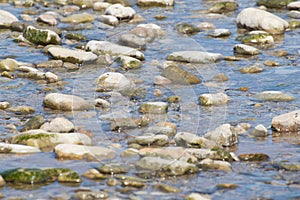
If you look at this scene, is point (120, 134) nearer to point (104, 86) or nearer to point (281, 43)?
point (104, 86)

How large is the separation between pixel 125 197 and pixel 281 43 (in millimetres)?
6494

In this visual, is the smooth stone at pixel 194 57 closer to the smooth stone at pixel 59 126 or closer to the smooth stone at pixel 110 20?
the smooth stone at pixel 110 20

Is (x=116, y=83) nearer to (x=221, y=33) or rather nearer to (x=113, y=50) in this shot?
(x=113, y=50)

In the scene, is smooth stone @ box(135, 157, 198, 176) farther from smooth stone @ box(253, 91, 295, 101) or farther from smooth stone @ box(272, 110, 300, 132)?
smooth stone @ box(253, 91, 295, 101)

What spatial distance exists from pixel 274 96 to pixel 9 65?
372cm

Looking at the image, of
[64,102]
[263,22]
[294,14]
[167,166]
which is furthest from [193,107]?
[294,14]

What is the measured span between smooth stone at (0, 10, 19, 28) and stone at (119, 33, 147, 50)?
2232mm

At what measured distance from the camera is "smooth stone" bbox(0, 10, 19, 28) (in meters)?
12.2

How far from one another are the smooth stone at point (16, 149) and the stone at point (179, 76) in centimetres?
305

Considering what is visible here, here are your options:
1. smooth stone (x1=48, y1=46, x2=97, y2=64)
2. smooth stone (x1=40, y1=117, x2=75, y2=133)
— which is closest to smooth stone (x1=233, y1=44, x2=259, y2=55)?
smooth stone (x1=48, y1=46, x2=97, y2=64)

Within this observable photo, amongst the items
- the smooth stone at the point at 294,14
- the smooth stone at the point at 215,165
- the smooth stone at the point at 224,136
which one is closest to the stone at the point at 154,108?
the smooth stone at the point at 224,136

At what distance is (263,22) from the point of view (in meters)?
11.9

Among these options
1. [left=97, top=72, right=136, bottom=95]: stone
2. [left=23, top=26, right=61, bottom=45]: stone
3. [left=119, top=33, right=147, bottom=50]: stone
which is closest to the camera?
[left=97, top=72, right=136, bottom=95]: stone

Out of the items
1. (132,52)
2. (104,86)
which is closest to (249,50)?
(132,52)
